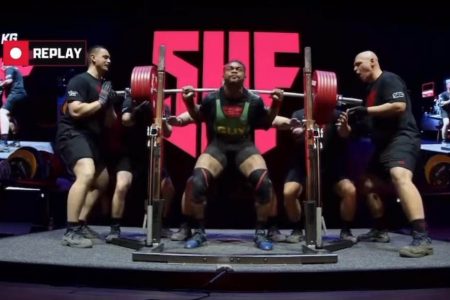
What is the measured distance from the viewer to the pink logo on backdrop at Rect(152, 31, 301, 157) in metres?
4.88

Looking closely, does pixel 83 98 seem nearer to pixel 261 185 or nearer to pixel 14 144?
pixel 261 185

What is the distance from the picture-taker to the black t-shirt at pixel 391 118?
346cm

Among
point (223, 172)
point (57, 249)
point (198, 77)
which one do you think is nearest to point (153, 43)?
point (198, 77)

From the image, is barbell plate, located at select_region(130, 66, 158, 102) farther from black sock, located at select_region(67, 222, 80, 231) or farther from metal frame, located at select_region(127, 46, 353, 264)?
black sock, located at select_region(67, 222, 80, 231)

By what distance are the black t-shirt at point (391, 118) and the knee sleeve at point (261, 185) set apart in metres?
0.91

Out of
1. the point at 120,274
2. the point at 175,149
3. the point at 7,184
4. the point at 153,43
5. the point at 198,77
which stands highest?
the point at 153,43

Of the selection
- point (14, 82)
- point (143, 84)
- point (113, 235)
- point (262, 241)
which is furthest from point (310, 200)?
point (14, 82)

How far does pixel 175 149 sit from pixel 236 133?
4.33ft

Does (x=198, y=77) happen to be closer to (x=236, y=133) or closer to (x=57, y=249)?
(x=236, y=133)

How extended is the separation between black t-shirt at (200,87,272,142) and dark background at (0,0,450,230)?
3.82 feet

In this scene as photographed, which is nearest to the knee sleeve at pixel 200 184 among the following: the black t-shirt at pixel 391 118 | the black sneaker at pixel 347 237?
the black sneaker at pixel 347 237

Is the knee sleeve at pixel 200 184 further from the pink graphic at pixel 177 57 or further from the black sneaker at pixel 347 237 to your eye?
the pink graphic at pixel 177 57

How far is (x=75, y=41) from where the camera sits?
501cm

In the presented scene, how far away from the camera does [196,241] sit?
11.7 ft
